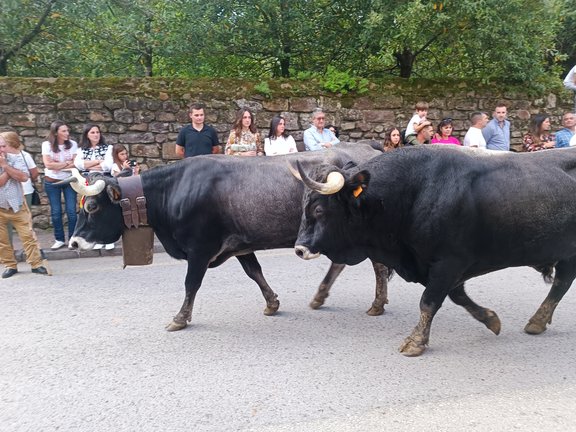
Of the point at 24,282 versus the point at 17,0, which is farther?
the point at 17,0

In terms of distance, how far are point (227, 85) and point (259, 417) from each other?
7972 mm

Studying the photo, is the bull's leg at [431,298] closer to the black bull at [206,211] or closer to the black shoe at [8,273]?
the black bull at [206,211]

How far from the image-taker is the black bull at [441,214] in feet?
13.2

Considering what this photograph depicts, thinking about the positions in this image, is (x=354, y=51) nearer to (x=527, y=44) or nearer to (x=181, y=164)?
(x=527, y=44)

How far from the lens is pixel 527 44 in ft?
35.8

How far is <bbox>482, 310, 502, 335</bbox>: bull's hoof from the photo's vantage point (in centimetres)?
447

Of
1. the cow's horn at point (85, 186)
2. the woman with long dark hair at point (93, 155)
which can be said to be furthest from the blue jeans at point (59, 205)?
the cow's horn at point (85, 186)

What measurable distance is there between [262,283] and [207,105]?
575 centimetres

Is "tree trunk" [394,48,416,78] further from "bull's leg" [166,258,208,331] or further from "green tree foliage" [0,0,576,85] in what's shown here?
"bull's leg" [166,258,208,331]

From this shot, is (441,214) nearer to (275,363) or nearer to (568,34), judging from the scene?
(275,363)

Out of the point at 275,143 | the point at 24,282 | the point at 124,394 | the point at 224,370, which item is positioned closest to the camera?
the point at 124,394

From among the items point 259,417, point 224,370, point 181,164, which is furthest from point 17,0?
point 259,417

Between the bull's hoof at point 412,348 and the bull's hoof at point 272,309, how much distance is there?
4.60 feet

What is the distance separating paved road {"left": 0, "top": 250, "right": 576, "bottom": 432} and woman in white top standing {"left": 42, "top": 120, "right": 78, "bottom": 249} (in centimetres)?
217
